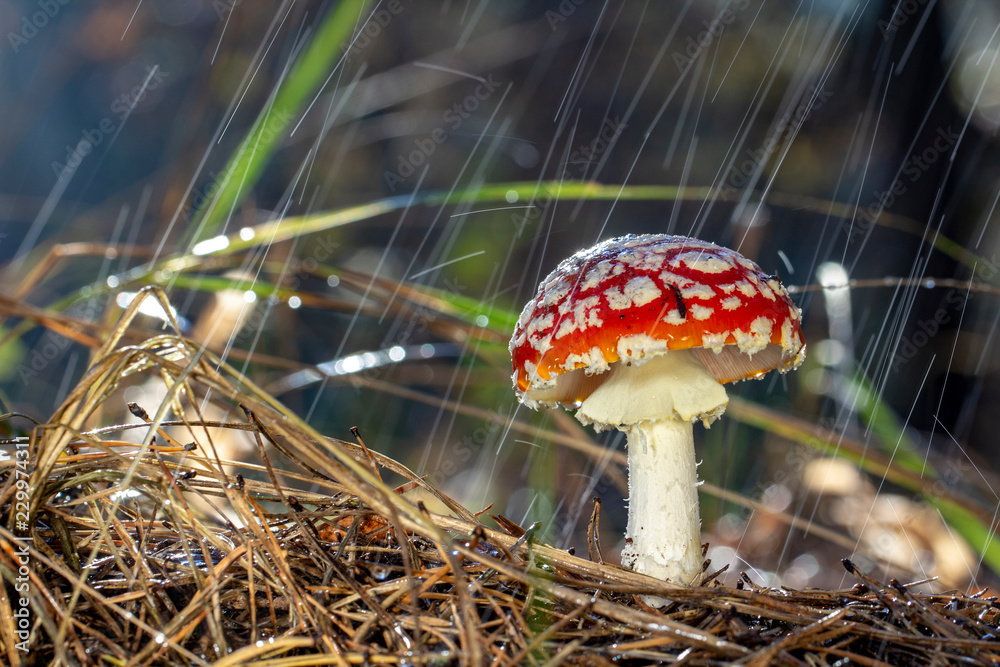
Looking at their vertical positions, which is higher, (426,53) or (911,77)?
(426,53)

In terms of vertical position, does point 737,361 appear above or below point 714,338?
below

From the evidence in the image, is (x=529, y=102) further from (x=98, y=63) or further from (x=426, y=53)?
(x=98, y=63)

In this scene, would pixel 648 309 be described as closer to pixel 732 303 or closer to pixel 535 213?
pixel 732 303

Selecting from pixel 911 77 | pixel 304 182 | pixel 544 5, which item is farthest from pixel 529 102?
pixel 911 77

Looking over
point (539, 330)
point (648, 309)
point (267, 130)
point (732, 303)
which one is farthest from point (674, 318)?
point (267, 130)

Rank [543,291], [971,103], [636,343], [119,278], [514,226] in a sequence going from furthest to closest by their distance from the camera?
[514,226] < [971,103] < [119,278] < [543,291] < [636,343]

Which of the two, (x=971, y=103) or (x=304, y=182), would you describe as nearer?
(x=971, y=103)

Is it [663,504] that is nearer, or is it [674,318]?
[674,318]

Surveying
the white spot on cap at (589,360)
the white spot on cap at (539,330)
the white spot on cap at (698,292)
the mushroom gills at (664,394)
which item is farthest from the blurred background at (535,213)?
the white spot on cap at (589,360)
